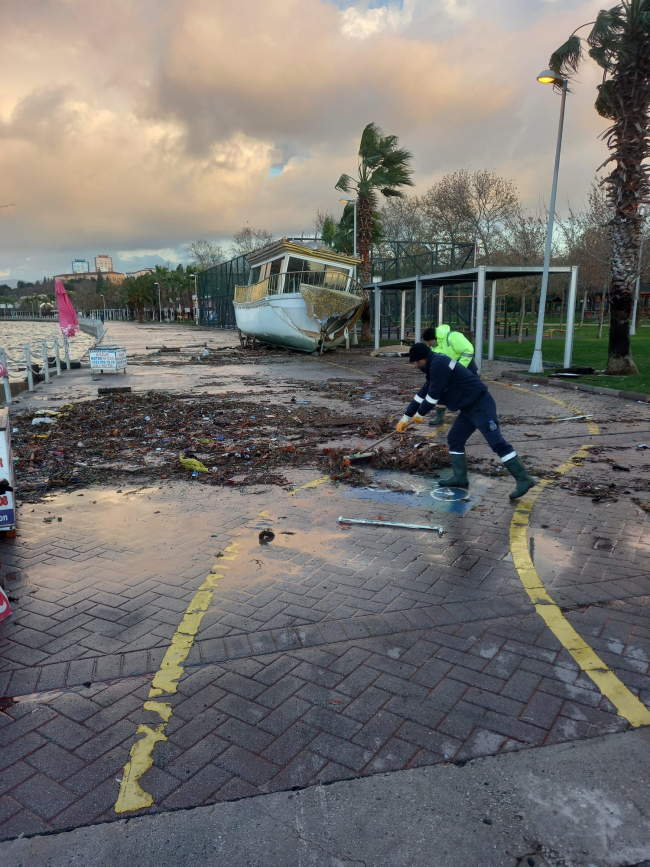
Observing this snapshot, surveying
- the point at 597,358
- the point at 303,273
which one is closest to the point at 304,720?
the point at 597,358

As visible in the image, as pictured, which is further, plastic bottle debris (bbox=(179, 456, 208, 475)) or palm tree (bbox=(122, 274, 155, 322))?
palm tree (bbox=(122, 274, 155, 322))

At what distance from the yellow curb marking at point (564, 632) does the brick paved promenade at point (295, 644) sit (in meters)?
0.06

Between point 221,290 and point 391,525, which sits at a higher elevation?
point 221,290

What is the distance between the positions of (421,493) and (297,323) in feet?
63.0

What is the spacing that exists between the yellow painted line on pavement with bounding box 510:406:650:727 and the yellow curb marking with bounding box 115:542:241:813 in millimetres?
2235

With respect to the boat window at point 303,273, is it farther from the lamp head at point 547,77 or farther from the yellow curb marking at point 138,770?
the yellow curb marking at point 138,770

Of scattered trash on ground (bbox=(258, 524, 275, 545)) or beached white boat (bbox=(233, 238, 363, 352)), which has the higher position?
beached white boat (bbox=(233, 238, 363, 352))

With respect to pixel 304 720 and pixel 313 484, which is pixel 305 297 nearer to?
pixel 313 484

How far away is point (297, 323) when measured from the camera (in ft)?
81.4

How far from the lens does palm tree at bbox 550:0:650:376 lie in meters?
14.0

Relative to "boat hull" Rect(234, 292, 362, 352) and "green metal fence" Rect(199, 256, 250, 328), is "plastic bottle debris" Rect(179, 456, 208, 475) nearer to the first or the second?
"boat hull" Rect(234, 292, 362, 352)

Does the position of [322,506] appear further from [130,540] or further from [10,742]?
[10,742]

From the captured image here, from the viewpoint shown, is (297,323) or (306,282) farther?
(306,282)

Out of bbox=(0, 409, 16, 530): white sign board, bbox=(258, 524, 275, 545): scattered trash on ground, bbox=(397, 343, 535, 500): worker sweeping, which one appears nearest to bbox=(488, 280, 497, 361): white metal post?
bbox=(397, 343, 535, 500): worker sweeping
